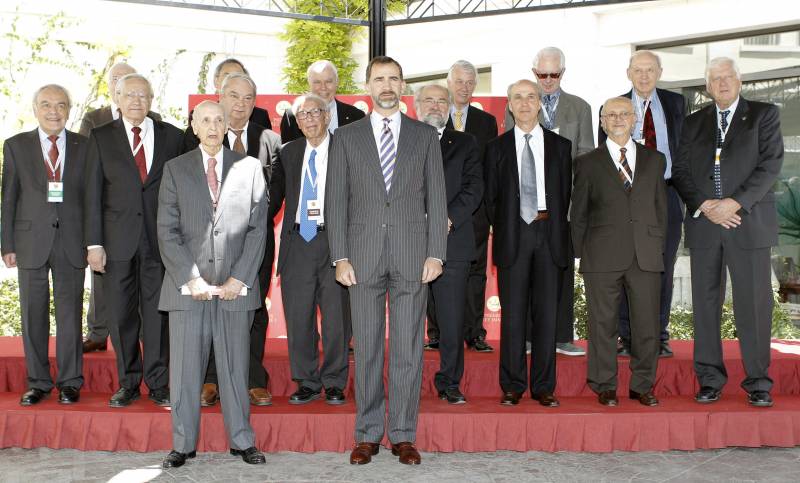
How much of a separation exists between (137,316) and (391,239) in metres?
1.64

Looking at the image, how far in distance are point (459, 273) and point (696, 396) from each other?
153cm

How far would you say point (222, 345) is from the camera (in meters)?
3.96

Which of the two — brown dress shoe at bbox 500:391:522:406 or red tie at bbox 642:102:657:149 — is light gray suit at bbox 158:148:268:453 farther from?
red tie at bbox 642:102:657:149

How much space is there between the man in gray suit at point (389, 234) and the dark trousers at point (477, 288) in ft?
4.13

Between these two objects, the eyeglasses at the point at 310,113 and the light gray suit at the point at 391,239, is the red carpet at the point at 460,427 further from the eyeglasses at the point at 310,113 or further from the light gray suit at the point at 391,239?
the eyeglasses at the point at 310,113

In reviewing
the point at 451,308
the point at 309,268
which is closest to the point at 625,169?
the point at 451,308

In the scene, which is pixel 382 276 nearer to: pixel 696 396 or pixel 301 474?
pixel 301 474

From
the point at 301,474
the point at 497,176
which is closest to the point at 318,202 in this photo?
the point at 497,176

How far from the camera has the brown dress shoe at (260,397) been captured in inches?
178

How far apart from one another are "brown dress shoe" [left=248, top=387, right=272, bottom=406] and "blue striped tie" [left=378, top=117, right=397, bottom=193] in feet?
4.69

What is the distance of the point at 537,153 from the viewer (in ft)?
15.2

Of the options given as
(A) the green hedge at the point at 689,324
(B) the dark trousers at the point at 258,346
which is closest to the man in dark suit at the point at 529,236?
(B) the dark trousers at the point at 258,346

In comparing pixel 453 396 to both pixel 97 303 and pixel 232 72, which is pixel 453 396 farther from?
pixel 97 303

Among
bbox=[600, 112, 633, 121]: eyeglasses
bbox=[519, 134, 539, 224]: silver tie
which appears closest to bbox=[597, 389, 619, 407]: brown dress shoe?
bbox=[519, 134, 539, 224]: silver tie
